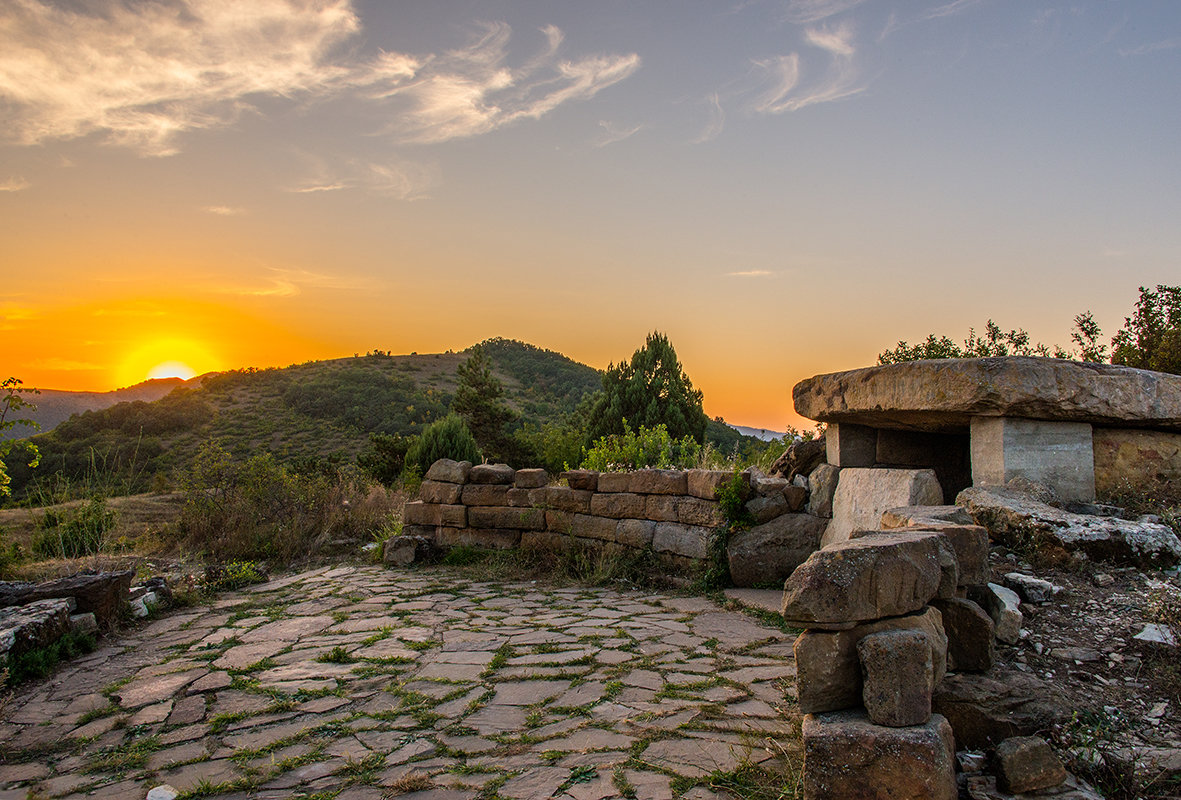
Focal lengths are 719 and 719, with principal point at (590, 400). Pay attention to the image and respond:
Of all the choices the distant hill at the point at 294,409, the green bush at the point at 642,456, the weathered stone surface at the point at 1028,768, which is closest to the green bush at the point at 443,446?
the distant hill at the point at 294,409

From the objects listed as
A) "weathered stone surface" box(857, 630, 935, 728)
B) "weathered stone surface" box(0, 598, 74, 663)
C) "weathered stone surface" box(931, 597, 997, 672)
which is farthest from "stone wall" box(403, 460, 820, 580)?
"weathered stone surface" box(0, 598, 74, 663)

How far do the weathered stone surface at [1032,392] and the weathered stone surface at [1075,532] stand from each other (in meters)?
0.58

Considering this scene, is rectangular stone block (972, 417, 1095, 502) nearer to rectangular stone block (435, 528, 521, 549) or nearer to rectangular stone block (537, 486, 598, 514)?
rectangular stone block (537, 486, 598, 514)

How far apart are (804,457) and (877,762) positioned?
14.8ft

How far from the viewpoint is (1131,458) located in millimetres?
4605

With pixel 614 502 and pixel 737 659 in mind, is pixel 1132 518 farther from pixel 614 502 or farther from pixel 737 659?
pixel 614 502

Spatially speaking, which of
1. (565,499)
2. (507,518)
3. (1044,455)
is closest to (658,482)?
(565,499)

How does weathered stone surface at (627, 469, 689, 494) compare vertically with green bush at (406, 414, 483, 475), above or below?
below

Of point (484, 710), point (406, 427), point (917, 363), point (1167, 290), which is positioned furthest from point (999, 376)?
point (406, 427)

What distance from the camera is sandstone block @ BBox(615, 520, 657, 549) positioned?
23.2ft

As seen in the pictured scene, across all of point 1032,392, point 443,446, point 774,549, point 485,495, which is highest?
point 1032,392

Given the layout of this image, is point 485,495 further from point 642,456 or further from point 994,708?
point 994,708

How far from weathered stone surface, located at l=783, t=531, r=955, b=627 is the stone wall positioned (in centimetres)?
350

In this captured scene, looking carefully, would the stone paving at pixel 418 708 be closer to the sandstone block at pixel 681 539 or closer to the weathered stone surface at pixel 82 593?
the weathered stone surface at pixel 82 593
